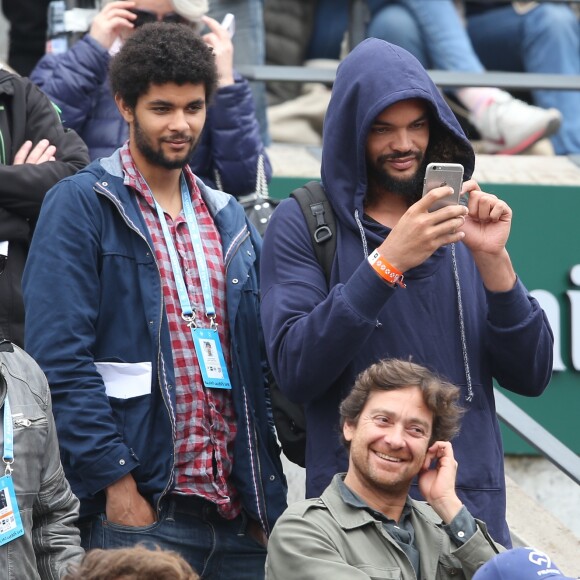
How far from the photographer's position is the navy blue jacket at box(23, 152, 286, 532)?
425cm

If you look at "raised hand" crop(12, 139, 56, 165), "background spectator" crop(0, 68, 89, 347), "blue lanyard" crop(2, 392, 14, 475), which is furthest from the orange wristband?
"raised hand" crop(12, 139, 56, 165)

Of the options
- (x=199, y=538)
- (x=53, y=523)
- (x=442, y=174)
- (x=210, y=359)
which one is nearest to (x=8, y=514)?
(x=53, y=523)

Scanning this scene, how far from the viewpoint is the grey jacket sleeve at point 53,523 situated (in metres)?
3.87

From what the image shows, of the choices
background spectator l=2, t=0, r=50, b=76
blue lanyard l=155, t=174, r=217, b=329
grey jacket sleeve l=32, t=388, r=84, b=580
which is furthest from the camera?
→ background spectator l=2, t=0, r=50, b=76

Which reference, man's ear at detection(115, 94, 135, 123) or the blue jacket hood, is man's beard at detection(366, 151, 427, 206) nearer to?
the blue jacket hood

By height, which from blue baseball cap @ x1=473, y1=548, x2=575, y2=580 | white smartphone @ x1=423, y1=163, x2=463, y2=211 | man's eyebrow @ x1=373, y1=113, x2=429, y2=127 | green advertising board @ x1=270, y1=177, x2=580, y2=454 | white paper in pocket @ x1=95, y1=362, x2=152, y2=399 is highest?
man's eyebrow @ x1=373, y1=113, x2=429, y2=127

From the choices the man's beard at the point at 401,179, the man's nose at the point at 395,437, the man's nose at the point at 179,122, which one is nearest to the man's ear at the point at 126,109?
the man's nose at the point at 179,122

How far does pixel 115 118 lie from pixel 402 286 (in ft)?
6.59

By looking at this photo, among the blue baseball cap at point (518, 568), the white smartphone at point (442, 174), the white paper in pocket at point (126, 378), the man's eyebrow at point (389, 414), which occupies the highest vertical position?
the white smartphone at point (442, 174)

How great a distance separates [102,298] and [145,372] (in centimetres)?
26

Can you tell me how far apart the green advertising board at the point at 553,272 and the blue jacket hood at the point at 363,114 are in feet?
8.08

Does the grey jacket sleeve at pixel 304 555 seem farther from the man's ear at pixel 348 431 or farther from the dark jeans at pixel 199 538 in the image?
the dark jeans at pixel 199 538

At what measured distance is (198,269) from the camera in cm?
456

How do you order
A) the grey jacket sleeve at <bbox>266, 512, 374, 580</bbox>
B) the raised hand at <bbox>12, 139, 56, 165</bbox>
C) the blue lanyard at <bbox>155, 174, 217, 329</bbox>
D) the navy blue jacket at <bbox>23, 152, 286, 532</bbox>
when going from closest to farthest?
the grey jacket sleeve at <bbox>266, 512, 374, 580</bbox> → the navy blue jacket at <bbox>23, 152, 286, 532</bbox> → the blue lanyard at <bbox>155, 174, 217, 329</bbox> → the raised hand at <bbox>12, 139, 56, 165</bbox>
